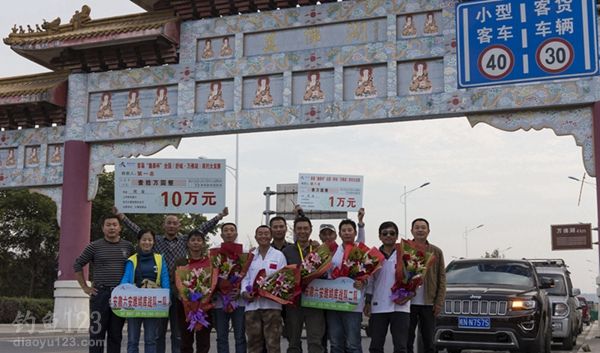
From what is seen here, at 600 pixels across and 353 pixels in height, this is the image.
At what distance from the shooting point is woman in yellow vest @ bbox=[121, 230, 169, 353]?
7.76m

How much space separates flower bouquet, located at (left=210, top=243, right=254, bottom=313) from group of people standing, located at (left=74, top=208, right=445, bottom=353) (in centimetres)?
6

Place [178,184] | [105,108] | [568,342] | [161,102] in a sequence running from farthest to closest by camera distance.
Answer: [105,108] → [161,102] → [568,342] → [178,184]

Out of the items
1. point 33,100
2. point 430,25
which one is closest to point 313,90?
point 430,25

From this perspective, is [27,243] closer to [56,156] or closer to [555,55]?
[56,156]

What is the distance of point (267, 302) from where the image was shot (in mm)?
7770

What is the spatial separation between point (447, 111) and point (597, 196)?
3.20 m

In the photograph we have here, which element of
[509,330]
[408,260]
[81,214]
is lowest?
[509,330]

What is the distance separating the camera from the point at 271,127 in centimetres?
1633

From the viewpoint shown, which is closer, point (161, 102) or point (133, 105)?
point (161, 102)

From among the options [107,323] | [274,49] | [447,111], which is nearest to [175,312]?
[107,323]

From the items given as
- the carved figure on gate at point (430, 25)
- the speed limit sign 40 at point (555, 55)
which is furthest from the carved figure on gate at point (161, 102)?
the speed limit sign 40 at point (555, 55)

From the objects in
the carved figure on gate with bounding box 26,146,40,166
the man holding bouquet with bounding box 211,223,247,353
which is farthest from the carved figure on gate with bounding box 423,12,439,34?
the carved figure on gate with bounding box 26,146,40,166

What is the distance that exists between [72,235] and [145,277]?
34.6 feet

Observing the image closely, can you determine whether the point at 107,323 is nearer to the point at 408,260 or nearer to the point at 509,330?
the point at 408,260
